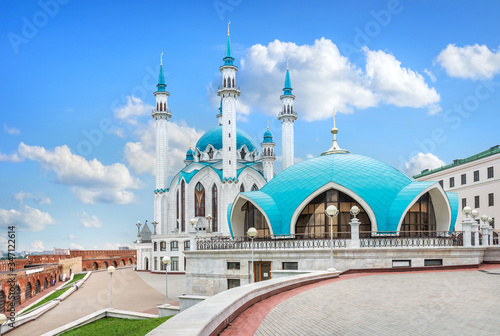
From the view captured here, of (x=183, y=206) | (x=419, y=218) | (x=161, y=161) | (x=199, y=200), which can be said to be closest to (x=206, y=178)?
(x=199, y=200)

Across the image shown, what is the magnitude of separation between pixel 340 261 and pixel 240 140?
1902 inches

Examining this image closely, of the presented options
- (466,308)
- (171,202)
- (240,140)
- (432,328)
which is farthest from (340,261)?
(240,140)

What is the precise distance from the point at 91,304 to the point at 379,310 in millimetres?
24223

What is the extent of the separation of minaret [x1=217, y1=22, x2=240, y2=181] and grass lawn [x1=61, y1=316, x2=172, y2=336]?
106 feet

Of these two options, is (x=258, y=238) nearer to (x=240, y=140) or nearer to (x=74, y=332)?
(x=74, y=332)

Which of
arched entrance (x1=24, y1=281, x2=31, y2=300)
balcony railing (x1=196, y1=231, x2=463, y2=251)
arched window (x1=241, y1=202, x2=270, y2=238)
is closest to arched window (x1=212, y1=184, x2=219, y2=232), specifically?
arched entrance (x1=24, y1=281, x2=31, y2=300)

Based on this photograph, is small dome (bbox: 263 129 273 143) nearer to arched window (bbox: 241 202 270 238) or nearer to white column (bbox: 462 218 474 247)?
arched window (bbox: 241 202 270 238)

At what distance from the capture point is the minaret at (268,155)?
62125 mm

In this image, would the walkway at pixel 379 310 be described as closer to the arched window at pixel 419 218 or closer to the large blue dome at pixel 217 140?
the arched window at pixel 419 218

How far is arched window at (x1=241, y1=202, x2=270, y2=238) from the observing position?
28.4 m

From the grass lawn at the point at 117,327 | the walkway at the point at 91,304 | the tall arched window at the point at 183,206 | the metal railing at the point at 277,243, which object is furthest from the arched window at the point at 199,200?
the grass lawn at the point at 117,327

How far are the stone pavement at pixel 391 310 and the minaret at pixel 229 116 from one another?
3849 cm

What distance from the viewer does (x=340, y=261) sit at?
1892 centimetres

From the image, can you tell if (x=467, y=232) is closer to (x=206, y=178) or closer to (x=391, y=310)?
(x=391, y=310)
